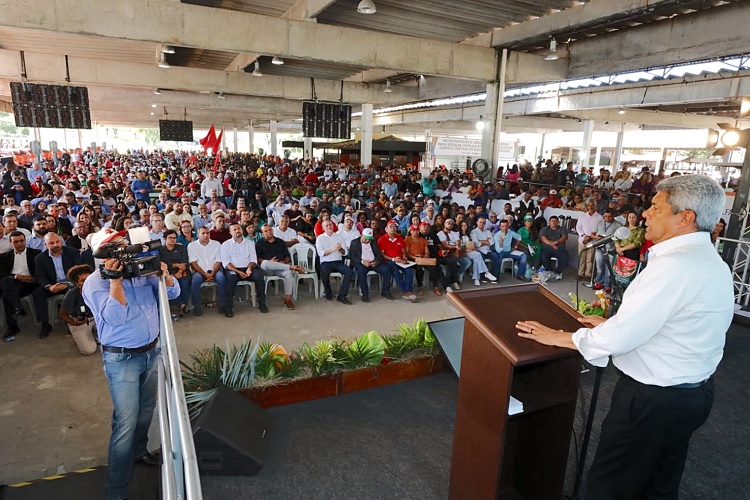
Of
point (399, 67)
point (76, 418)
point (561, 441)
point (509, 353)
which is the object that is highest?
point (399, 67)

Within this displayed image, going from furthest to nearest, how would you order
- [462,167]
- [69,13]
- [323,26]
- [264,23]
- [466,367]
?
[462,167]
[323,26]
[264,23]
[69,13]
[466,367]

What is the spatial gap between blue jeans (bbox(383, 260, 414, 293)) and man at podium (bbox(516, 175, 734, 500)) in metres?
4.93

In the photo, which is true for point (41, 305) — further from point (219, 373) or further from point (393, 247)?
point (393, 247)

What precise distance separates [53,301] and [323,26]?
19.4ft

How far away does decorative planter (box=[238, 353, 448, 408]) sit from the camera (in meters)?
3.46

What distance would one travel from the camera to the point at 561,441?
7.25 ft

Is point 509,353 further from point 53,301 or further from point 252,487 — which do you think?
point 53,301

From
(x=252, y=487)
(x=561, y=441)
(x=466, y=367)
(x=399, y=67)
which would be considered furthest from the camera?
(x=399, y=67)

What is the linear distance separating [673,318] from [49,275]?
18.8 ft

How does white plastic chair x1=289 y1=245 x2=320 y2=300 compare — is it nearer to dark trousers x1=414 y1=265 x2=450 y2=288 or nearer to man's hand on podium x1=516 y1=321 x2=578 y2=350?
dark trousers x1=414 y1=265 x2=450 y2=288

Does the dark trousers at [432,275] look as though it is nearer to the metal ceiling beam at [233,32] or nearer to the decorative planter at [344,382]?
the decorative planter at [344,382]

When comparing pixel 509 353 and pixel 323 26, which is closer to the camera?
pixel 509 353

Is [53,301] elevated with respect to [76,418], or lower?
elevated

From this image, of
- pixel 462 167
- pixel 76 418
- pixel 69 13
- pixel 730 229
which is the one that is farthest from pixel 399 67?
pixel 462 167
